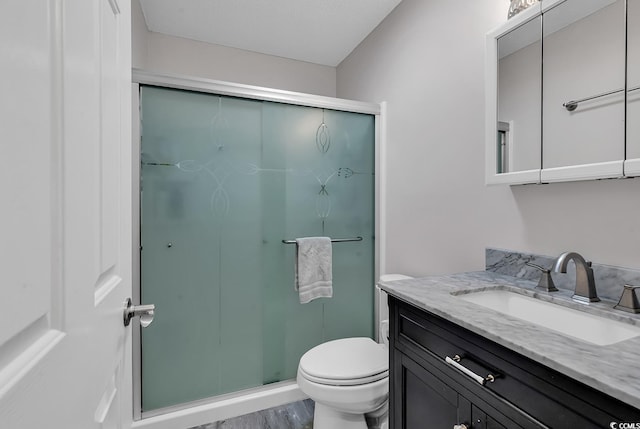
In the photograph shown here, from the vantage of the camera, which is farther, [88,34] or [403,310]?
[403,310]

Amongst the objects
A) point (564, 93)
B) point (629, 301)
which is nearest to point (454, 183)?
point (564, 93)

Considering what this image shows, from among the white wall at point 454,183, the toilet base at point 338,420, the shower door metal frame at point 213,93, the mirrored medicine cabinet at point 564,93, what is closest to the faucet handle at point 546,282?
the white wall at point 454,183

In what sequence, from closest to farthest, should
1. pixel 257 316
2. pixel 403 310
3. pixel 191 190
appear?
1. pixel 403 310
2. pixel 191 190
3. pixel 257 316

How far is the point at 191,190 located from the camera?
177 centimetres

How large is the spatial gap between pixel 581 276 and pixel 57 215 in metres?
1.30

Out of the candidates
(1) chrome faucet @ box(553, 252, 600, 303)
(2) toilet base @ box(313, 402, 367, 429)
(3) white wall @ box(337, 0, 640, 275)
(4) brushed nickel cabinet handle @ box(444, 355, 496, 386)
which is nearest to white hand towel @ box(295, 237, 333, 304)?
(3) white wall @ box(337, 0, 640, 275)

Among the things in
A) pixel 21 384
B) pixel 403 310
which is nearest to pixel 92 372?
pixel 21 384

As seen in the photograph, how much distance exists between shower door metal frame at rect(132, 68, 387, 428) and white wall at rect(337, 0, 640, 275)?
3.5 inches

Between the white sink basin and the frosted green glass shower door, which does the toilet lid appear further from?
the white sink basin

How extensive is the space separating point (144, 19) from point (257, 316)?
214 centimetres

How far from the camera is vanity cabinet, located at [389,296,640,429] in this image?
59 centimetres

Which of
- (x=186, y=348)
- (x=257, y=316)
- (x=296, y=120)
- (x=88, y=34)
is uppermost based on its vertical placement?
(x=296, y=120)

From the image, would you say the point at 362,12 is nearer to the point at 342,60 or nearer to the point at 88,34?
the point at 342,60

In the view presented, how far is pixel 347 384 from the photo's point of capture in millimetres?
1380
